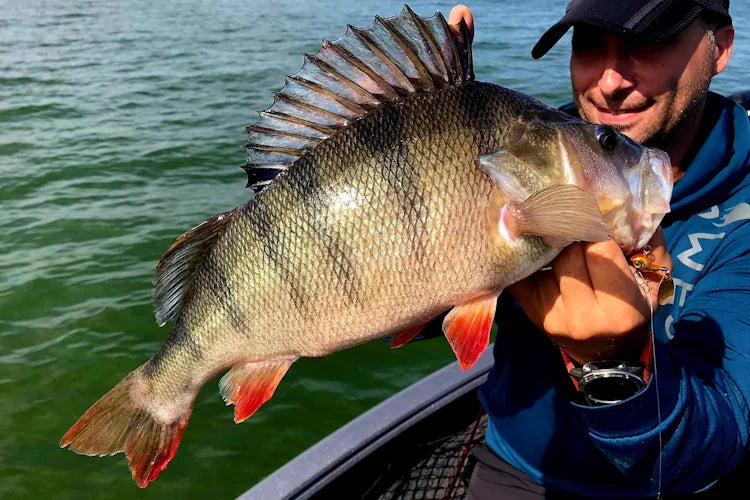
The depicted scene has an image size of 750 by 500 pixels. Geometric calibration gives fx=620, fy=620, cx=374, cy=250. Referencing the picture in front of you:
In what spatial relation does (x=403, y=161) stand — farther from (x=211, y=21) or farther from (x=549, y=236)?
(x=211, y=21)

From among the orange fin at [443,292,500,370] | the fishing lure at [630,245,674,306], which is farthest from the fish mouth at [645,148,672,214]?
the orange fin at [443,292,500,370]

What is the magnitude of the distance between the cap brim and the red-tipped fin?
762 millimetres

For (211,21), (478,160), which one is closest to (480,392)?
(478,160)

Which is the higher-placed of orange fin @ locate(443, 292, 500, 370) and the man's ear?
the man's ear

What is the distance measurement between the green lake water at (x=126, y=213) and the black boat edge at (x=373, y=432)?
147cm

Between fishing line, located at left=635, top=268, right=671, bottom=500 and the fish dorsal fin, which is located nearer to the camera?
fishing line, located at left=635, top=268, right=671, bottom=500

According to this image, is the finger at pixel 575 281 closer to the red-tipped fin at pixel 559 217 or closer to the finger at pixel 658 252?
the red-tipped fin at pixel 559 217

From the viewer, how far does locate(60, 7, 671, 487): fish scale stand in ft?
4.18

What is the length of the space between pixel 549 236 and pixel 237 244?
70 centimetres

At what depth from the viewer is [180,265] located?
1.58m

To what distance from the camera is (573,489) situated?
1838mm

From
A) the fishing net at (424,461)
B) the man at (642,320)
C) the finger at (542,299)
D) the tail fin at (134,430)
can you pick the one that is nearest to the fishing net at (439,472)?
the fishing net at (424,461)

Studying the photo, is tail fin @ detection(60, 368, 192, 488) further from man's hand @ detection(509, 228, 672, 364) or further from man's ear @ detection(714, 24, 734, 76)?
man's ear @ detection(714, 24, 734, 76)

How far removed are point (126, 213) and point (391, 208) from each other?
5632 millimetres
